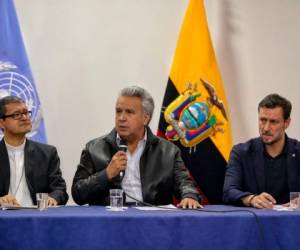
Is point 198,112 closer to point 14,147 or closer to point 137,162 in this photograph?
point 137,162

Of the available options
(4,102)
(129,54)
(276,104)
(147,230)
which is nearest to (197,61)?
(129,54)

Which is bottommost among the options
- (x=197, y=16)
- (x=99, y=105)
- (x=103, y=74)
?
(x=99, y=105)

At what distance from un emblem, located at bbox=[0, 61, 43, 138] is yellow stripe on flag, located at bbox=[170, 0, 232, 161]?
1130 millimetres

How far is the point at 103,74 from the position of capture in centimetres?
457

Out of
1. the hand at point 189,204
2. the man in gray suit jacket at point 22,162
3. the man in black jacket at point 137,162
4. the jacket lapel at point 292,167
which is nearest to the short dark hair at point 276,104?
the jacket lapel at point 292,167

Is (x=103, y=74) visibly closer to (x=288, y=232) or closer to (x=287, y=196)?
(x=287, y=196)

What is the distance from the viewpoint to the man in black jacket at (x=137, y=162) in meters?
3.20

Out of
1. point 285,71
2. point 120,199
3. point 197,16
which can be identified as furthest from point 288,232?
point 285,71

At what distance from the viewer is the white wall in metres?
4.49

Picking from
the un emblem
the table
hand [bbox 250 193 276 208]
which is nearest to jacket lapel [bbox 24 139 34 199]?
the un emblem

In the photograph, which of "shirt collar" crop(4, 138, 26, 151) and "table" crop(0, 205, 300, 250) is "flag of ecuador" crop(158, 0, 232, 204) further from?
"table" crop(0, 205, 300, 250)

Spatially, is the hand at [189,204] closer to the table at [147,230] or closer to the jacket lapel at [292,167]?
the table at [147,230]

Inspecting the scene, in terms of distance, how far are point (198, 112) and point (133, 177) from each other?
3.56ft

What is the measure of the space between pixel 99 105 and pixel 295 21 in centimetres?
202
